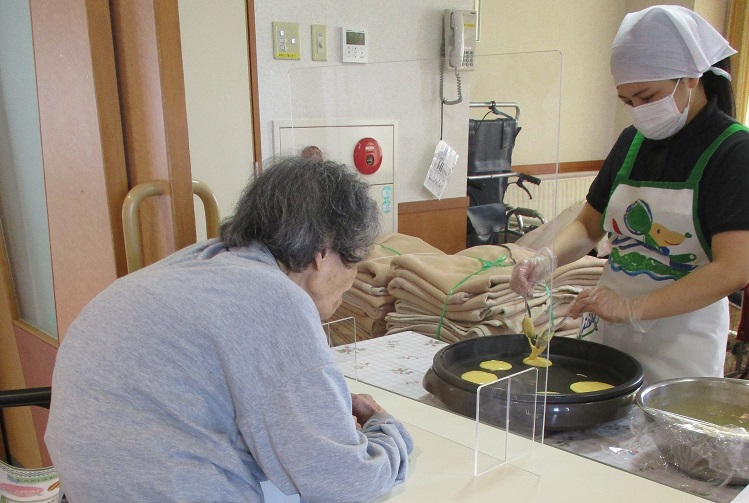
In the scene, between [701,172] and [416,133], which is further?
[416,133]

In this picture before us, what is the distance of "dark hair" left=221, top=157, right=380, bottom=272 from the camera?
33.5 inches

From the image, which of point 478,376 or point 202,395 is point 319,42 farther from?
point 202,395

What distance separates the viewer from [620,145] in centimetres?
143

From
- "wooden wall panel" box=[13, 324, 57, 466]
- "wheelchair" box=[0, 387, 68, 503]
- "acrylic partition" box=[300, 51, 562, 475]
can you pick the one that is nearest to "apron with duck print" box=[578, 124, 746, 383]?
"acrylic partition" box=[300, 51, 562, 475]

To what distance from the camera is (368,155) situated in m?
1.54

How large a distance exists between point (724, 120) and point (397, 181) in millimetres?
708

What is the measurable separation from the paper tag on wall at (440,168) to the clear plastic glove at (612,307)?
1.37ft

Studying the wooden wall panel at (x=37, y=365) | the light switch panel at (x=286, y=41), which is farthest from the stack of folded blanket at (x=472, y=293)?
the wooden wall panel at (x=37, y=365)

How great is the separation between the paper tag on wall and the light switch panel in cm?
66

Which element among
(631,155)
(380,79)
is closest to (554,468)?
(631,155)

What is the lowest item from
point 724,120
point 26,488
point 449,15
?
point 26,488

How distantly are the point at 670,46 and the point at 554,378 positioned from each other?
67 centimetres

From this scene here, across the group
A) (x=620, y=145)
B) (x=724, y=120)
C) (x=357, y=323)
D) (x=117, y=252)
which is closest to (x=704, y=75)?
(x=724, y=120)

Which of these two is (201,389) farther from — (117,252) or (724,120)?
(724,120)
